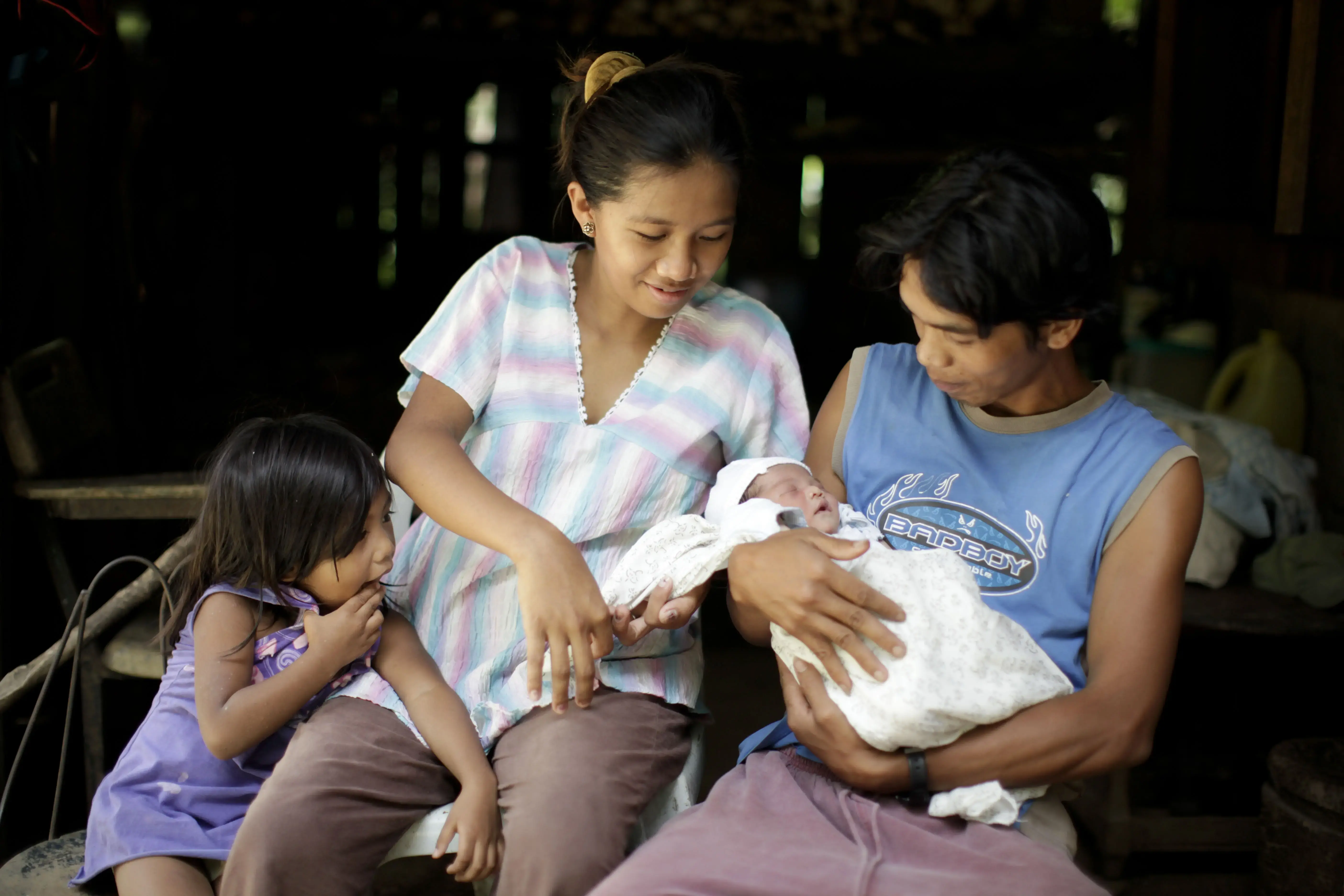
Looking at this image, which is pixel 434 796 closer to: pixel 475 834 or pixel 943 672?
pixel 475 834

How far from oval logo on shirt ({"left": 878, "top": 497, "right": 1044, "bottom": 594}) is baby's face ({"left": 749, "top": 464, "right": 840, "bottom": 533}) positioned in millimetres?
103

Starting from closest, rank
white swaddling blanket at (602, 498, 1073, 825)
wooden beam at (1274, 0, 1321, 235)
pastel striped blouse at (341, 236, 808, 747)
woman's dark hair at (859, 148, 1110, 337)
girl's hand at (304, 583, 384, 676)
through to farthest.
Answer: white swaddling blanket at (602, 498, 1073, 825)
woman's dark hair at (859, 148, 1110, 337)
girl's hand at (304, 583, 384, 676)
pastel striped blouse at (341, 236, 808, 747)
wooden beam at (1274, 0, 1321, 235)

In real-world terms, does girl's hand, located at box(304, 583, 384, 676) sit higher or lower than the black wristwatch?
higher

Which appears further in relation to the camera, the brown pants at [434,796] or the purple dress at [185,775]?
the purple dress at [185,775]

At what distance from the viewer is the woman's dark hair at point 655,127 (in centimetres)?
197

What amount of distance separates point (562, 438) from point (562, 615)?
397 mm

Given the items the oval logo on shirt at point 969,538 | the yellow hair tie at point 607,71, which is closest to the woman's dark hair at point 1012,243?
the oval logo on shirt at point 969,538

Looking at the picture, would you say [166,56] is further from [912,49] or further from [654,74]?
[654,74]

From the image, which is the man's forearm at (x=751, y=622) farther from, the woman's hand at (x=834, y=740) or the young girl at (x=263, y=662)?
the young girl at (x=263, y=662)

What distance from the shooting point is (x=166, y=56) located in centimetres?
521

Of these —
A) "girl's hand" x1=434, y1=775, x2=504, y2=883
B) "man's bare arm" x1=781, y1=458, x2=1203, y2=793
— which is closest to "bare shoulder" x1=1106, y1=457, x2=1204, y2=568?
"man's bare arm" x1=781, y1=458, x2=1203, y2=793

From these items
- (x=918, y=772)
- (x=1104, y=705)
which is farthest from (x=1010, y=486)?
(x=918, y=772)

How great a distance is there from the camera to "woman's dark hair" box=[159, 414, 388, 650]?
1923 mm

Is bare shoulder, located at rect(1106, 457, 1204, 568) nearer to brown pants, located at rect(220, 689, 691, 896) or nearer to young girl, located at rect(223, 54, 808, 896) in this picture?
young girl, located at rect(223, 54, 808, 896)
